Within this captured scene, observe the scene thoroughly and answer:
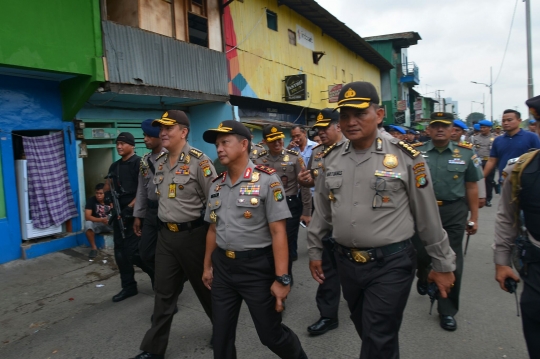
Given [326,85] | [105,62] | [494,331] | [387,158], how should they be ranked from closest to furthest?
[387,158]
[494,331]
[105,62]
[326,85]

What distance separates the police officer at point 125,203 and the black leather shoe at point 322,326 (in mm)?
2353

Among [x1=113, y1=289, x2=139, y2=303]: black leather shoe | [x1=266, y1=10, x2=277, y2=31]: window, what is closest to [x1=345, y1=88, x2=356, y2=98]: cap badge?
[x1=113, y1=289, x2=139, y2=303]: black leather shoe

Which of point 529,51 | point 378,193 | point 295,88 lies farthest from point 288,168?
point 529,51

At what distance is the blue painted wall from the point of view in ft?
20.4

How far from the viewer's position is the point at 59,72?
622 centimetres

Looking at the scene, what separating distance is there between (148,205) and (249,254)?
179 cm

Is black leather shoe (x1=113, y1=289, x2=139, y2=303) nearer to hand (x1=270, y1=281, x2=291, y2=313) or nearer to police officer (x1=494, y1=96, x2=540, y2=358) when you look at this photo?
hand (x1=270, y1=281, x2=291, y2=313)

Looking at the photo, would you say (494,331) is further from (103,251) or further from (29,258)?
(29,258)

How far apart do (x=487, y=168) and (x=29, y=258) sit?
26.0 ft

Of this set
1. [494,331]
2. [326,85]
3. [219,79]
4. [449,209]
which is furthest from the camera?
[326,85]

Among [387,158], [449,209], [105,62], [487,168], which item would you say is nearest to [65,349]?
[387,158]

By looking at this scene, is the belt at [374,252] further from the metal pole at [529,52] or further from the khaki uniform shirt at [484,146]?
the metal pole at [529,52]

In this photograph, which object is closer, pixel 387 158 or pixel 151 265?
pixel 387 158

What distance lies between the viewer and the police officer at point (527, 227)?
218 cm
